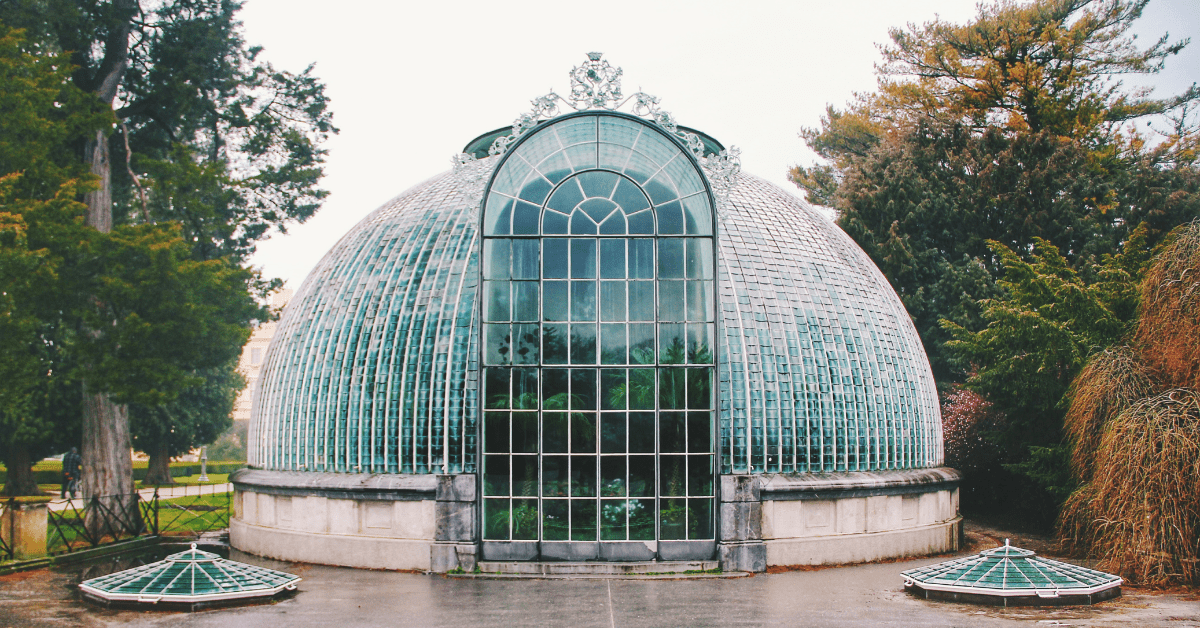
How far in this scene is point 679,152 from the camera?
57.9ft

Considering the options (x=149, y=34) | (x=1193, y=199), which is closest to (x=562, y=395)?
(x=149, y=34)

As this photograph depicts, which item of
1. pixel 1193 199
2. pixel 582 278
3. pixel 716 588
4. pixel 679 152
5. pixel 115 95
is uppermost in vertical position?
pixel 115 95

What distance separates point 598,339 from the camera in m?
17.1

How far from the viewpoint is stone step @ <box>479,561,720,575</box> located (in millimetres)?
16188

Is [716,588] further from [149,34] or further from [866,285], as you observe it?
[149,34]

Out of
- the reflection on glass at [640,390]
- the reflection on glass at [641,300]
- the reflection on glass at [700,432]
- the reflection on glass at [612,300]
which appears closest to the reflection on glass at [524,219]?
the reflection on glass at [612,300]

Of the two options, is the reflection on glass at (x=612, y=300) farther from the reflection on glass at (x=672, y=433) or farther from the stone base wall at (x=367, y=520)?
the stone base wall at (x=367, y=520)

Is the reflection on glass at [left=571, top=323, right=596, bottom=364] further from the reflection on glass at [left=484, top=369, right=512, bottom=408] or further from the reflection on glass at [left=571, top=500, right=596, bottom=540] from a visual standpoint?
the reflection on glass at [left=571, top=500, right=596, bottom=540]

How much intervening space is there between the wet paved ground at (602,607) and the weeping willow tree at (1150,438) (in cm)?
106

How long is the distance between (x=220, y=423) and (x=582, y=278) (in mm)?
40345

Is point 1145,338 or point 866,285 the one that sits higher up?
point 866,285

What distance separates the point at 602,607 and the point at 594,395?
4540mm

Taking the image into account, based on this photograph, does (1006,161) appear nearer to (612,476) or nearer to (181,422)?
(612,476)

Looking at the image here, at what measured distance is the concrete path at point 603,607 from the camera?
13047 mm
